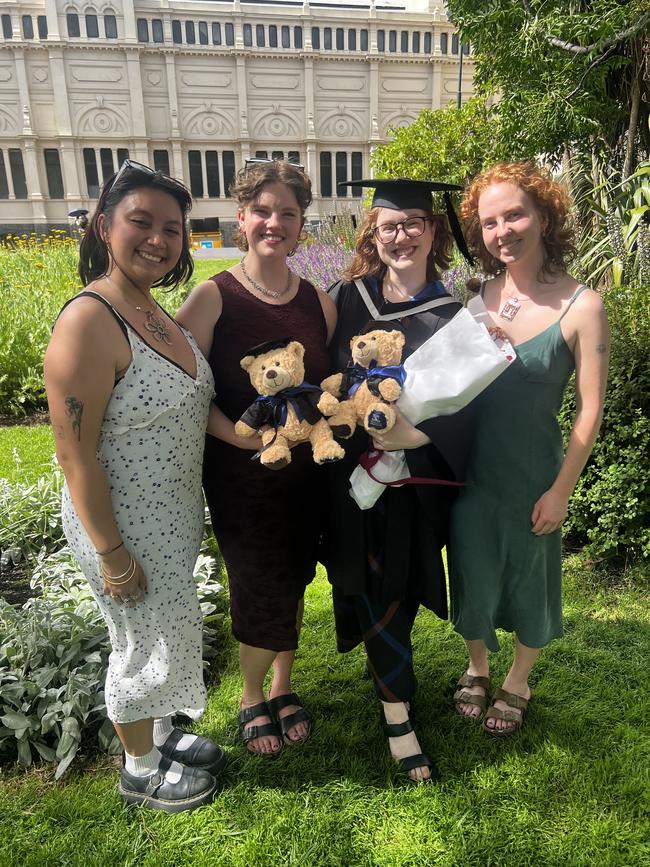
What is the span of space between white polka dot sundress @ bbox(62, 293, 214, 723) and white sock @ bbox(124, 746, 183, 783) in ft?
0.79

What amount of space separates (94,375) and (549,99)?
6151mm

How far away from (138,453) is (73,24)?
152ft

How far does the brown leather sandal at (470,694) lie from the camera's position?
8.56 ft

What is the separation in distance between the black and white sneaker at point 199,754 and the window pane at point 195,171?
42.2 meters

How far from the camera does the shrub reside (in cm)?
339

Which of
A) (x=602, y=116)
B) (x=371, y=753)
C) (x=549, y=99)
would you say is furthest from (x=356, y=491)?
(x=602, y=116)

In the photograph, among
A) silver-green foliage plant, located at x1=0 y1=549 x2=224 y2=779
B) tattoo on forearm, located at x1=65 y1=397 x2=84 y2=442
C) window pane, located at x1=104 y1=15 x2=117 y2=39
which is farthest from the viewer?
window pane, located at x1=104 y1=15 x2=117 y2=39

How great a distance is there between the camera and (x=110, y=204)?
1.74 m

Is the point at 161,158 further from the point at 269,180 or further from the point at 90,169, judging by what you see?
the point at 269,180

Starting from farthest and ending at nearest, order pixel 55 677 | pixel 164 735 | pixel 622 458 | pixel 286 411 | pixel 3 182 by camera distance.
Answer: pixel 3 182, pixel 622 458, pixel 55 677, pixel 164 735, pixel 286 411

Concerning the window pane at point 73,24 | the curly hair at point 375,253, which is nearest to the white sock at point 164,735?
the curly hair at point 375,253

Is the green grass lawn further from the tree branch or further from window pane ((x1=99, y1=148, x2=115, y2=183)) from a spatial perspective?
window pane ((x1=99, y1=148, x2=115, y2=183))

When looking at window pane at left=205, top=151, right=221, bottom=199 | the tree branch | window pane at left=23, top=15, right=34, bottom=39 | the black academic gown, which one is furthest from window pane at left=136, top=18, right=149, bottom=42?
the black academic gown

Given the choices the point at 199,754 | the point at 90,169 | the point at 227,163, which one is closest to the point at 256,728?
the point at 199,754
